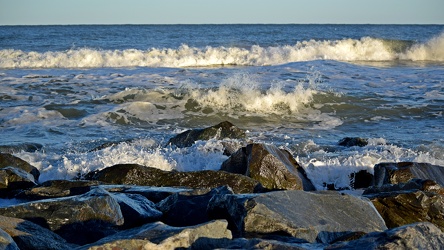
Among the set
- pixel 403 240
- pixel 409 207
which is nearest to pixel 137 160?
pixel 409 207

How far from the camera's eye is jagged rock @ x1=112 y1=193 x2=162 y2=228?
4.27m

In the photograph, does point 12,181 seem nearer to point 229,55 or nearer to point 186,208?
point 186,208

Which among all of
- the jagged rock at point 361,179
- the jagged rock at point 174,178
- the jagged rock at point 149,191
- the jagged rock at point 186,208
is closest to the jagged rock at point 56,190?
the jagged rock at point 149,191

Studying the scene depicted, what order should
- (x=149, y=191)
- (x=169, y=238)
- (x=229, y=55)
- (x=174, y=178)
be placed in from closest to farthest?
Result: 1. (x=169, y=238)
2. (x=149, y=191)
3. (x=174, y=178)
4. (x=229, y=55)

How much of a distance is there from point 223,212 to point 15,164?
11.0 ft

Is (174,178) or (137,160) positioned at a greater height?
(174,178)

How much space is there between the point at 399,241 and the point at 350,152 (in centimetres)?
507

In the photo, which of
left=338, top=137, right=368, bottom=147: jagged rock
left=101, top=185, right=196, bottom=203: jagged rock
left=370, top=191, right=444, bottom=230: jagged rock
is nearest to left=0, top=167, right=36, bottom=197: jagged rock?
left=101, top=185, right=196, bottom=203: jagged rock

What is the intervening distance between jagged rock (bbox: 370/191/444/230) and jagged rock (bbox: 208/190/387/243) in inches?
16.9

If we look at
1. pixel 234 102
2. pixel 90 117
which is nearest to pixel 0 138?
pixel 90 117

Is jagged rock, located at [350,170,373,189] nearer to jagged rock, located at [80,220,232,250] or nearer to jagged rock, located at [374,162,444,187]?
jagged rock, located at [374,162,444,187]

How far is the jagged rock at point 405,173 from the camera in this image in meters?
6.00

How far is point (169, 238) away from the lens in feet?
10.6

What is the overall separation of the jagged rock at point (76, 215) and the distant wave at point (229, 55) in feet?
61.9
